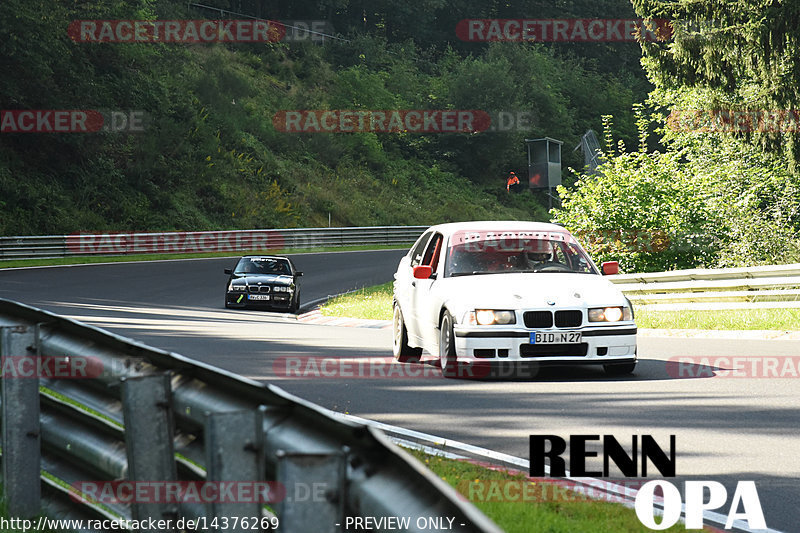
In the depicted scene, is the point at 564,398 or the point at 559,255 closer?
the point at 564,398

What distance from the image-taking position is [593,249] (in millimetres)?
27875

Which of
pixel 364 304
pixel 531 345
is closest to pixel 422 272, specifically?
pixel 531 345

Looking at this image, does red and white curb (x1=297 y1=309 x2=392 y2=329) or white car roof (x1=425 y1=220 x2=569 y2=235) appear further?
red and white curb (x1=297 y1=309 x2=392 y2=329)

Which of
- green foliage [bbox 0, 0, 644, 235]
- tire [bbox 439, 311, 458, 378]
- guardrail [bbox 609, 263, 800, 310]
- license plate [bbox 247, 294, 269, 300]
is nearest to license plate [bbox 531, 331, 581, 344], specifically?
tire [bbox 439, 311, 458, 378]

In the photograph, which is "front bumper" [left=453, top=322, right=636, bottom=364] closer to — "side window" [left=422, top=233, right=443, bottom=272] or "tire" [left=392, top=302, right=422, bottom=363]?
"side window" [left=422, top=233, right=443, bottom=272]

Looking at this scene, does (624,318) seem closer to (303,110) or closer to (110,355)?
(110,355)

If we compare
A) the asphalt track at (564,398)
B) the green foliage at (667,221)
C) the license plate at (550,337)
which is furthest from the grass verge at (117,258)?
the license plate at (550,337)

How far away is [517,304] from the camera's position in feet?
36.0

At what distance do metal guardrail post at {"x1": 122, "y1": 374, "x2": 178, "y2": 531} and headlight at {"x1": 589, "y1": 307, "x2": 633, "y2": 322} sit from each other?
302 inches

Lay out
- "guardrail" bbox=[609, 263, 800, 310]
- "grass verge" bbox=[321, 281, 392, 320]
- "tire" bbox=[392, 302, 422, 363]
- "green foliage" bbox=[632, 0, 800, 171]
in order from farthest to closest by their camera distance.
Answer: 1. "green foliage" bbox=[632, 0, 800, 171]
2. "grass verge" bbox=[321, 281, 392, 320]
3. "guardrail" bbox=[609, 263, 800, 310]
4. "tire" bbox=[392, 302, 422, 363]

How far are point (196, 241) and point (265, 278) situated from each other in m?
19.8

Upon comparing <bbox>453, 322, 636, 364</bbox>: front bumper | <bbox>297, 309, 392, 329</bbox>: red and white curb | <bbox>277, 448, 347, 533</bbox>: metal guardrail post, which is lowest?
<bbox>297, 309, 392, 329</bbox>: red and white curb

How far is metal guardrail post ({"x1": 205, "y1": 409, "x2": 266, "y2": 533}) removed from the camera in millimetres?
2943

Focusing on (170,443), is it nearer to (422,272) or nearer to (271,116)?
(422,272)
